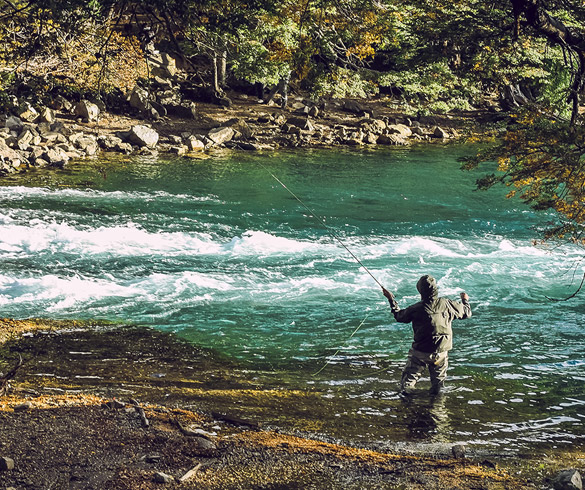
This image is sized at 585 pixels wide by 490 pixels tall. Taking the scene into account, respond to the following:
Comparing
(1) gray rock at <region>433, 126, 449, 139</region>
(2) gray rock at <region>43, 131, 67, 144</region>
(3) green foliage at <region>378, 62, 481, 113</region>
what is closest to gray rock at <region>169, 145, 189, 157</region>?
(2) gray rock at <region>43, 131, 67, 144</region>

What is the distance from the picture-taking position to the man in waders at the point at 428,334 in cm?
778

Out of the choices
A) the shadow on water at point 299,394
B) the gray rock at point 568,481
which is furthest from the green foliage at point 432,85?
the gray rock at point 568,481

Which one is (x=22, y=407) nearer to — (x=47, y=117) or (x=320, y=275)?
(x=320, y=275)

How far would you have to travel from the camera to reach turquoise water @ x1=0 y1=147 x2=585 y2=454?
834cm

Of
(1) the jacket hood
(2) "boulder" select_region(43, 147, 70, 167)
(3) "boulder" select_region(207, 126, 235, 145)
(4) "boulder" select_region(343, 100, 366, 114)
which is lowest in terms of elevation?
(2) "boulder" select_region(43, 147, 70, 167)

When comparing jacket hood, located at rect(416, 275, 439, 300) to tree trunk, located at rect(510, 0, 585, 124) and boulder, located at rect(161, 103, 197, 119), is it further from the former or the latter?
boulder, located at rect(161, 103, 197, 119)

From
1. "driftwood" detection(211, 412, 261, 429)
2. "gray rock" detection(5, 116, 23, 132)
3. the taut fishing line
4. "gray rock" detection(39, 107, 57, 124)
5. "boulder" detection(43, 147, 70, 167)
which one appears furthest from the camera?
"gray rock" detection(39, 107, 57, 124)

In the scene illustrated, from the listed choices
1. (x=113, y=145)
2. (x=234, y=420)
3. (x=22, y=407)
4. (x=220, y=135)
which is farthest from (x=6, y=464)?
(x=220, y=135)

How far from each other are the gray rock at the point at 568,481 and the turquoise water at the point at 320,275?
124cm

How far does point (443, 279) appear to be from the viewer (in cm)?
1285

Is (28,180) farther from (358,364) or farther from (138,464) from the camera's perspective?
(138,464)

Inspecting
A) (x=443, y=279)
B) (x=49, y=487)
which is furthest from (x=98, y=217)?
(x=49, y=487)

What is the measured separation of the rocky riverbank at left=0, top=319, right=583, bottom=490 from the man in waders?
1.48 metres

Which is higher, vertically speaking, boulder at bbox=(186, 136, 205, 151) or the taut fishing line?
the taut fishing line
